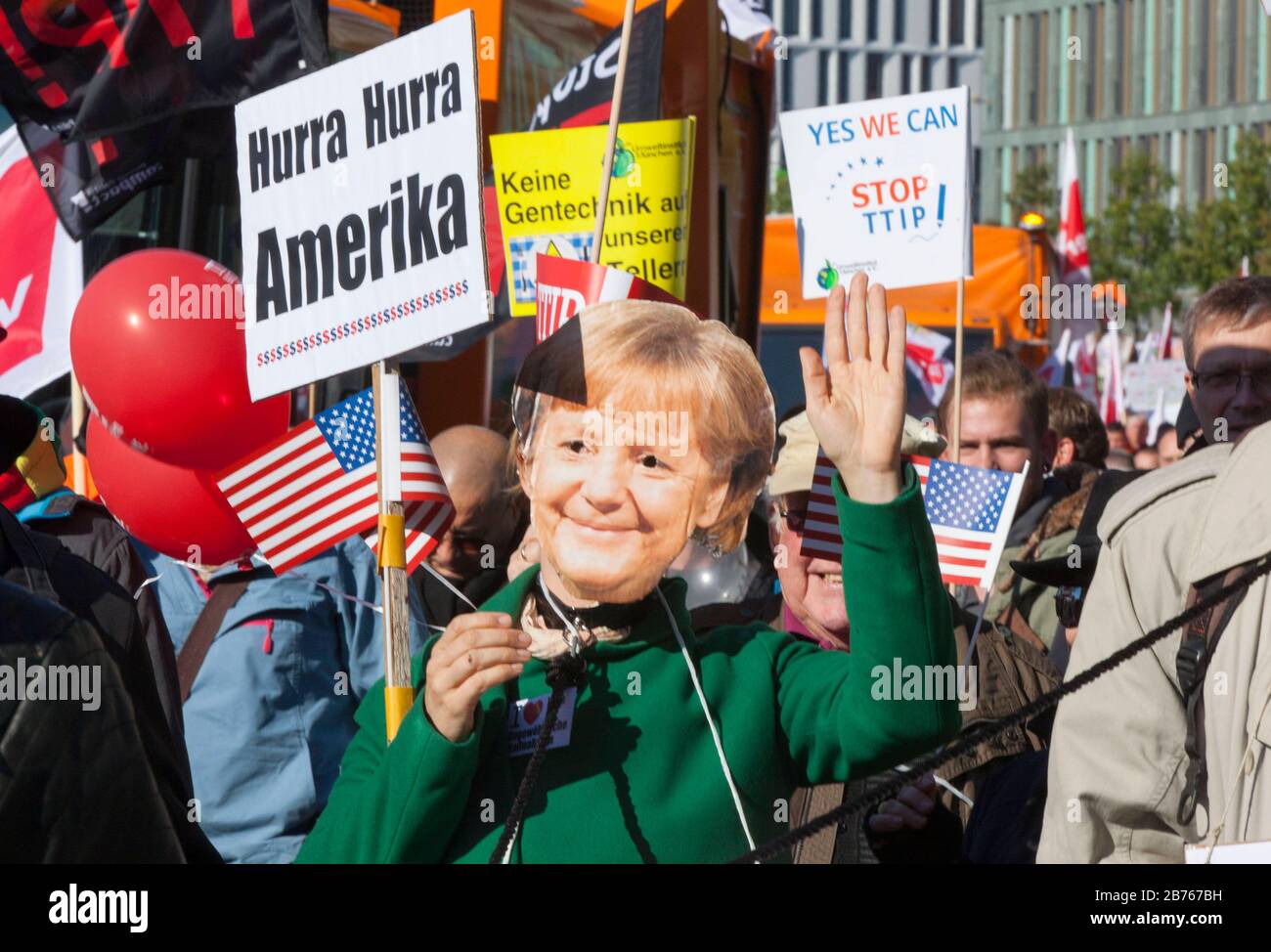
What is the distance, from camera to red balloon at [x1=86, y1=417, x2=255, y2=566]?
4566 mm

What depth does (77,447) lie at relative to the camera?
623 cm

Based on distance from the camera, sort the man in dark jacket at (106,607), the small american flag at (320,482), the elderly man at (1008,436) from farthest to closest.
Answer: the elderly man at (1008,436)
the small american flag at (320,482)
the man in dark jacket at (106,607)

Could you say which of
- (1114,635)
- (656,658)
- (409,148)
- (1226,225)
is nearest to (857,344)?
(656,658)

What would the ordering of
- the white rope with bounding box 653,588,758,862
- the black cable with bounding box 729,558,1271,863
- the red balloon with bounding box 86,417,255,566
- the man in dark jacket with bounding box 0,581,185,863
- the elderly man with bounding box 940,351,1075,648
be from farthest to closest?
the elderly man with bounding box 940,351,1075,648 < the red balloon with bounding box 86,417,255,566 < the white rope with bounding box 653,588,758,862 < the black cable with bounding box 729,558,1271,863 < the man in dark jacket with bounding box 0,581,185,863

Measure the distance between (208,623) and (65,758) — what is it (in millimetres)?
2859

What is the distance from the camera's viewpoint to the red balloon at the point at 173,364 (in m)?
4.49

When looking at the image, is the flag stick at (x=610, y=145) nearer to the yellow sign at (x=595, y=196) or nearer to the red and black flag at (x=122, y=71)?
the yellow sign at (x=595, y=196)

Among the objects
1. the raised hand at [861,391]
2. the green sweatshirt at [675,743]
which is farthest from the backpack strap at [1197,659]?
the raised hand at [861,391]

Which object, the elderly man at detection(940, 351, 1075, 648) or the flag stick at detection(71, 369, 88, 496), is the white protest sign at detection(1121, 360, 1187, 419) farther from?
the flag stick at detection(71, 369, 88, 496)

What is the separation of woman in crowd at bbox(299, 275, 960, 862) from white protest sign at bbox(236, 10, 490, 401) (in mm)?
460

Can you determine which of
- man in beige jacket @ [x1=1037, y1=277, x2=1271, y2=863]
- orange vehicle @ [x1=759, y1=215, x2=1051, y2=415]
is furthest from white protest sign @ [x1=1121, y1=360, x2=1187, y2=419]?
man in beige jacket @ [x1=1037, y1=277, x2=1271, y2=863]

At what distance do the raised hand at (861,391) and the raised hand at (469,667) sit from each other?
1.58 ft

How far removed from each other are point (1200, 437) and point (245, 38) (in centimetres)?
394
